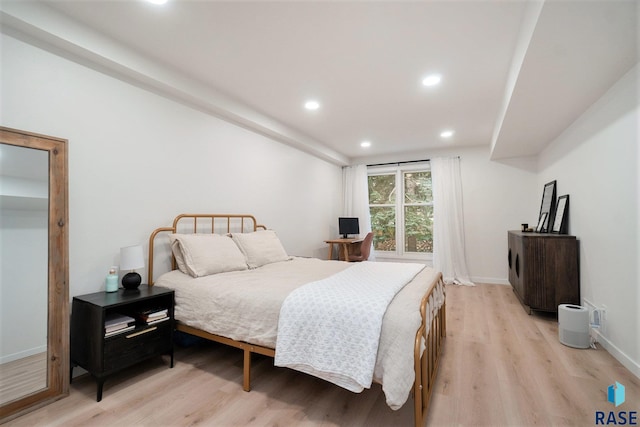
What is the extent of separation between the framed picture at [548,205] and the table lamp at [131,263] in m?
4.60

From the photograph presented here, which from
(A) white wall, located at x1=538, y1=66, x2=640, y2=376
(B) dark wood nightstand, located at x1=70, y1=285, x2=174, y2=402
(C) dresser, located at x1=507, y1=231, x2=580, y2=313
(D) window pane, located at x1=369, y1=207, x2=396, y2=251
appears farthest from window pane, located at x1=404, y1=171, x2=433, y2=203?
(B) dark wood nightstand, located at x1=70, y1=285, x2=174, y2=402

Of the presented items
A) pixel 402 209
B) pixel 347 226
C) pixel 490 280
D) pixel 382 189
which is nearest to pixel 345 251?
pixel 347 226

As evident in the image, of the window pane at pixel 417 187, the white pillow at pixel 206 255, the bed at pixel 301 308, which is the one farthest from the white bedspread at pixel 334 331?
the window pane at pixel 417 187

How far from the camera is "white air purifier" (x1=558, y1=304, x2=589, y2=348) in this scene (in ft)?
8.36

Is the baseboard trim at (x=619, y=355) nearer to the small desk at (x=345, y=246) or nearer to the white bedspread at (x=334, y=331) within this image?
the white bedspread at (x=334, y=331)

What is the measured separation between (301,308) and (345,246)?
335cm

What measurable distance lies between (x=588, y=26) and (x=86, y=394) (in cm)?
371

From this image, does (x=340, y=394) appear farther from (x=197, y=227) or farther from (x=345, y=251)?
(x=345, y=251)

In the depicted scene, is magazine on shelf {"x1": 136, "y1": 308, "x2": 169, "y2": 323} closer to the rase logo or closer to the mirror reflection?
the mirror reflection

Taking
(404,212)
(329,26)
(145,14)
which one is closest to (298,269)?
(329,26)

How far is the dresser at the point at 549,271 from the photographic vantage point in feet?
10.2

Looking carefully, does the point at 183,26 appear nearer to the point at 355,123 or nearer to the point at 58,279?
the point at 58,279

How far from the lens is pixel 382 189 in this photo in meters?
6.06

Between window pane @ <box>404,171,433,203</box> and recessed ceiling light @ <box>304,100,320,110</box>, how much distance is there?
9.87 feet
